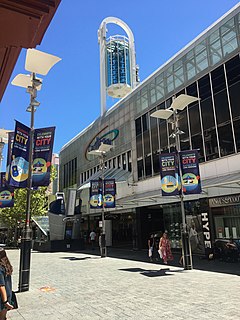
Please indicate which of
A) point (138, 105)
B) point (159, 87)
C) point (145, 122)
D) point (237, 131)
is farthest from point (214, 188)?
point (138, 105)

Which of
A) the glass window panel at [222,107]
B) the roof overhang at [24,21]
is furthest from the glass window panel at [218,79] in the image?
the roof overhang at [24,21]

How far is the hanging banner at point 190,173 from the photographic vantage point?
47.6 ft

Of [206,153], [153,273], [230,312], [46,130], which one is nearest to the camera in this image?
[230,312]

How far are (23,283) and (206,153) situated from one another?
43.4ft

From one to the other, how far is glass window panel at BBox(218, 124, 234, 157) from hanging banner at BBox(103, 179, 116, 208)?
8.33 m

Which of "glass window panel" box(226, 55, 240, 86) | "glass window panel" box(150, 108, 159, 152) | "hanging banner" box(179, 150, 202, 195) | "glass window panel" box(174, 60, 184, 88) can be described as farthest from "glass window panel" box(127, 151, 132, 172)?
"hanging banner" box(179, 150, 202, 195)

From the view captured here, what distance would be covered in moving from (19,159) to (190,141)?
41.6ft

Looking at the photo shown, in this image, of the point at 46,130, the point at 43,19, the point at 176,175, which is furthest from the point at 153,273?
the point at 43,19

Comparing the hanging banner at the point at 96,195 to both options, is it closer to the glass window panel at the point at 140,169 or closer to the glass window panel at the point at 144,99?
the glass window panel at the point at 140,169

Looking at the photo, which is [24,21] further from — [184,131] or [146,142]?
[146,142]

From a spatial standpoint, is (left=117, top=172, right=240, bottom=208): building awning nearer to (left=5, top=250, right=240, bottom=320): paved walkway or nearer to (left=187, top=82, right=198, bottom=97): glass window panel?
(left=5, top=250, right=240, bottom=320): paved walkway

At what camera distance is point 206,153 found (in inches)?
753

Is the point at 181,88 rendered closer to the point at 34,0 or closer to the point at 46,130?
the point at 46,130

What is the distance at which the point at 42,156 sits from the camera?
11.8 metres
